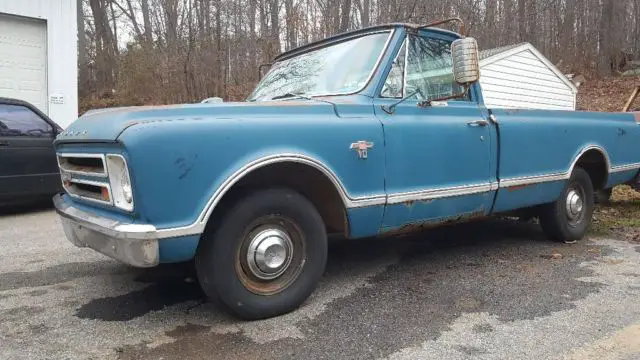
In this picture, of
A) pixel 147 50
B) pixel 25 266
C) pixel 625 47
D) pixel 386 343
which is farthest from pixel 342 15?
pixel 386 343

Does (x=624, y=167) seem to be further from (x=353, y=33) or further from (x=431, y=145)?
(x=353, y=33)

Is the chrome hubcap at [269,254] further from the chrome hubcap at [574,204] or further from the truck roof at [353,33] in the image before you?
the chrome hubcap at [574,204]

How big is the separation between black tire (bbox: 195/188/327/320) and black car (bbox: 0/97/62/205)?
16.8 feet

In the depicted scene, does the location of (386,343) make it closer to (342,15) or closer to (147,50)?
(342,15)

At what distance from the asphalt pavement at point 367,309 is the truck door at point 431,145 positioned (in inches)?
23.1

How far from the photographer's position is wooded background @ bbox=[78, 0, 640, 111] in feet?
56.3

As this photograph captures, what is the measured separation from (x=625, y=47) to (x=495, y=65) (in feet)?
29.0

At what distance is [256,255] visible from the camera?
10.4ft

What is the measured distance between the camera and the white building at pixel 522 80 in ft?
56.0

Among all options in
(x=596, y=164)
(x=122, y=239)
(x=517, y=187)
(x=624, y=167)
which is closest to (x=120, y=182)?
(x=122, y=239)

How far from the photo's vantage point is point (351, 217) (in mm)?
3496

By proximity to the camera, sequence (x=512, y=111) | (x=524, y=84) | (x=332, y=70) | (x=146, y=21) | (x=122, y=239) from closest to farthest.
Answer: (x=122, y=239), (x=332, y=70), (x=512, y=111), (x=524, y=84), (x=146, y=21)

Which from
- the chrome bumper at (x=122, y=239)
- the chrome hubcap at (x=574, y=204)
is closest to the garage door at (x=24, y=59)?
the chrome bumper at (x=122, y=239)

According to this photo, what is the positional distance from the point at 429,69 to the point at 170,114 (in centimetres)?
227
